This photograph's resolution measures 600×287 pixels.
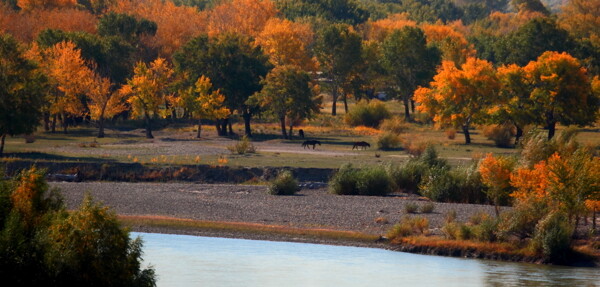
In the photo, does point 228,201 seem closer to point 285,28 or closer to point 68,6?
point 285,28

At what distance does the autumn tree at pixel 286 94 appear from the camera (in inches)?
3568

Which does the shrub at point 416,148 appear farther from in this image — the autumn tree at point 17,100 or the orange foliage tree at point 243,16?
the orange foliage tree at point 243,16

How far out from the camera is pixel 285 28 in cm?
12938

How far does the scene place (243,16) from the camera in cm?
15062

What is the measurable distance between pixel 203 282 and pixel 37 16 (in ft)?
334

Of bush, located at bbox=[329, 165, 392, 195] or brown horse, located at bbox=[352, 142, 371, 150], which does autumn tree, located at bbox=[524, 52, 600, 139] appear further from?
bush, located at bbox=[329, 165, 392, 195]

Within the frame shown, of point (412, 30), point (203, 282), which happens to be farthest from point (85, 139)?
point (203, 282)

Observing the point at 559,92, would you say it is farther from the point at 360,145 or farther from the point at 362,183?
the point at 362,183

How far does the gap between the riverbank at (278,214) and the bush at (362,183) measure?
2.96 feet

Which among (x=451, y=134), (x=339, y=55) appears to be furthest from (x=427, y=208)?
(x=339, y=55)

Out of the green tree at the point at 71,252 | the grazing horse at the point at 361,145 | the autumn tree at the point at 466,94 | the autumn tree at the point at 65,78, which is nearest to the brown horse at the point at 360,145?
the grazing horse at the point at 361,145

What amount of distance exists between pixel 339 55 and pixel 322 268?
82.3m

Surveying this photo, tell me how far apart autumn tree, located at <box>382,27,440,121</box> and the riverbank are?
57.8 m

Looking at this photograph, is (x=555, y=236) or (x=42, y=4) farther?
(x=42, y=4)
